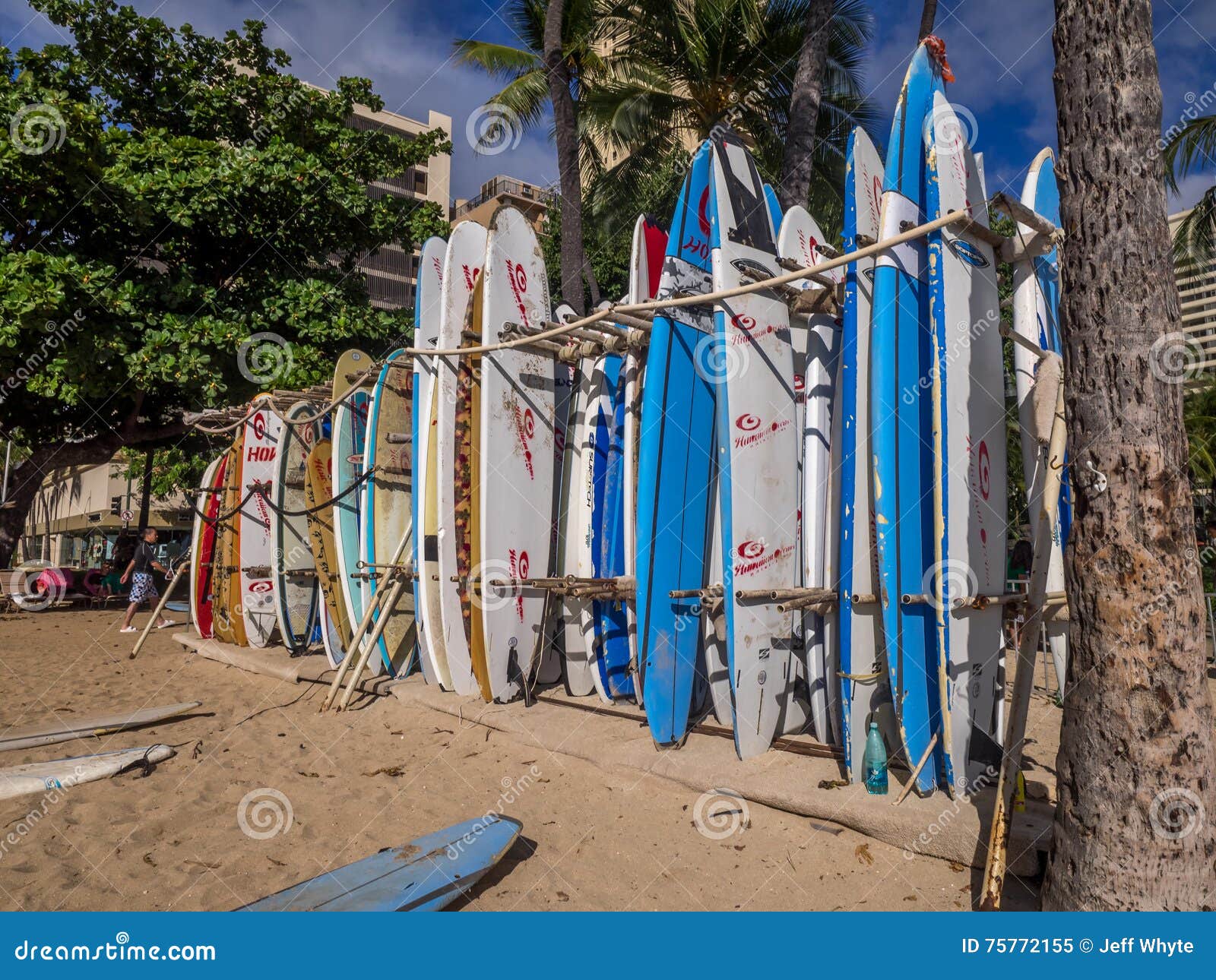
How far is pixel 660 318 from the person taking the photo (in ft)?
13.8

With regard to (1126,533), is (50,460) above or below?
above

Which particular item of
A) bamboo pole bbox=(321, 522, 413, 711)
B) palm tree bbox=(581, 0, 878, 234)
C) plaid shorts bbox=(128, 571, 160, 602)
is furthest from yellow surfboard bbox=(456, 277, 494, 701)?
palm tree bbox=(581, 0, 878, 234)

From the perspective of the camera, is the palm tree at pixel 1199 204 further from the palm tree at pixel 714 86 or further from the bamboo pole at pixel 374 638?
the bamboo pole at pixel 374 638

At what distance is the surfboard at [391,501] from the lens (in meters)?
5.89

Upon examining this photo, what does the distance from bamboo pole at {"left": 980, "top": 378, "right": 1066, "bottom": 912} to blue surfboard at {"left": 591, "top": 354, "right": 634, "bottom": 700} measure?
258 centimetres

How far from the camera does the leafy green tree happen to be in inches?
345

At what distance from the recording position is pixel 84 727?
4883 mm

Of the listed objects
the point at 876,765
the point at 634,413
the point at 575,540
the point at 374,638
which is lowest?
the point at 876,765

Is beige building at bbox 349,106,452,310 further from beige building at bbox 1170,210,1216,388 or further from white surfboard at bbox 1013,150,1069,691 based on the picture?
white surfboard at bbox 1013,150,1069,691

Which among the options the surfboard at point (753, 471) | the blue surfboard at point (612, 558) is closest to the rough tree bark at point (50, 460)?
the blue surfboard at point (612, 558)

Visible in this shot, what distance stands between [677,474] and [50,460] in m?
11.0

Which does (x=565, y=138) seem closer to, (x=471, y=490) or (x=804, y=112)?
(x=804, y=112)

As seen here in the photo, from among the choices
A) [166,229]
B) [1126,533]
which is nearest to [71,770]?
[1126,533]
